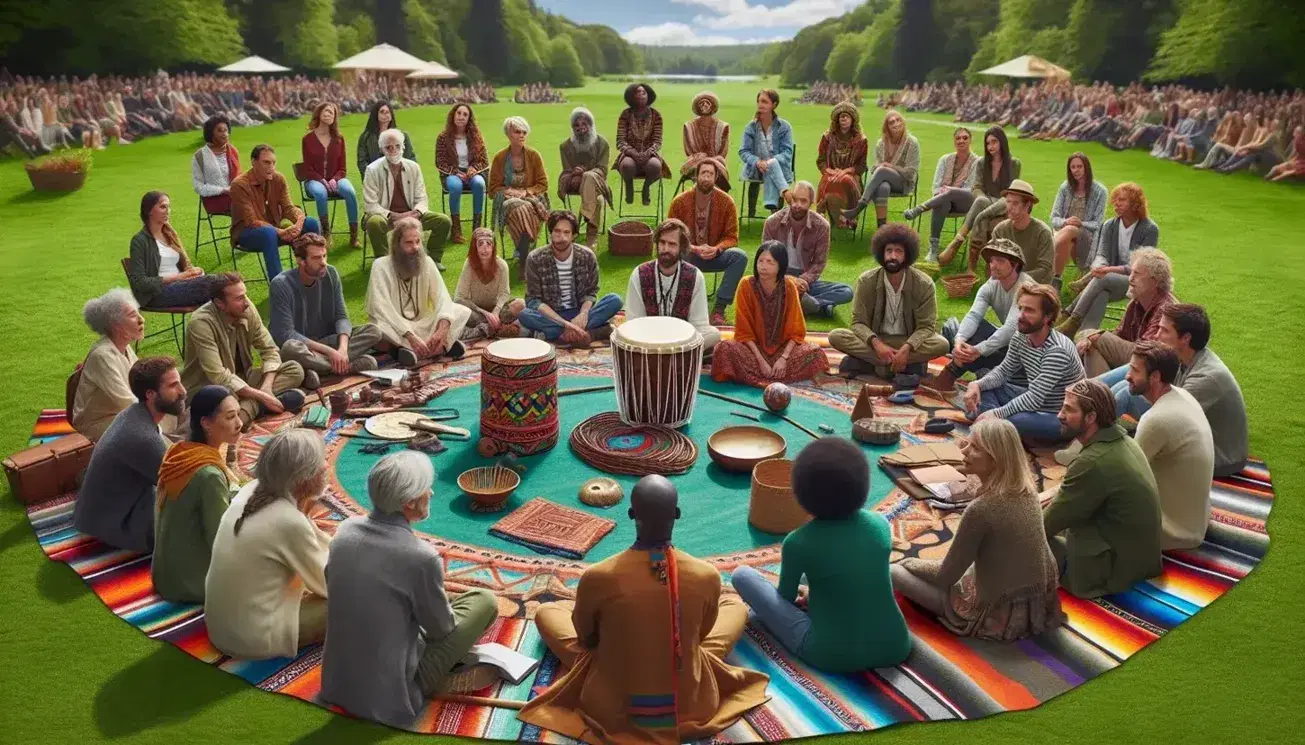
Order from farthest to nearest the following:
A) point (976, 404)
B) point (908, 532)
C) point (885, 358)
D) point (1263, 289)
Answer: point (1263, 289)
point (885, 358)
point (976, 404)
point (908, 532)

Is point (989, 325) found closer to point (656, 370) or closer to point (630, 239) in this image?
point (656, 370)

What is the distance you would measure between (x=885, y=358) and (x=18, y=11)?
36485 millimetres

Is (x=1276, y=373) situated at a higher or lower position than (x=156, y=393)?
lower

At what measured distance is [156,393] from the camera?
5160 millimetres

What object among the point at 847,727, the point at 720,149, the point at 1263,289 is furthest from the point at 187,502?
the point at 1263,289

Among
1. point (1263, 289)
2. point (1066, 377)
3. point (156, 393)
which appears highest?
point (156, 393)

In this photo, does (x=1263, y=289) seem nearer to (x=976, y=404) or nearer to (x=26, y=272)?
(x=976, y=404)

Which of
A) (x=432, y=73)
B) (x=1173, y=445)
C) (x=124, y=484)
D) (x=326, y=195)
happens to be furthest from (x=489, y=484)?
(x=432, y=73)

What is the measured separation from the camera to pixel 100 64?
36875 millimetres

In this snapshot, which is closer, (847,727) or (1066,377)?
(847,727)

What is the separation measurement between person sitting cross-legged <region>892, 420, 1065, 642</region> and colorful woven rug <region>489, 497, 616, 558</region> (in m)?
1.67

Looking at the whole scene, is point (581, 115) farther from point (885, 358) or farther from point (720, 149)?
point (885, 358)

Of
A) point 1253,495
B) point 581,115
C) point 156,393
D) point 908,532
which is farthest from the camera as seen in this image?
point 581,115

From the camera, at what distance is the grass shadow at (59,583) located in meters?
5.07
